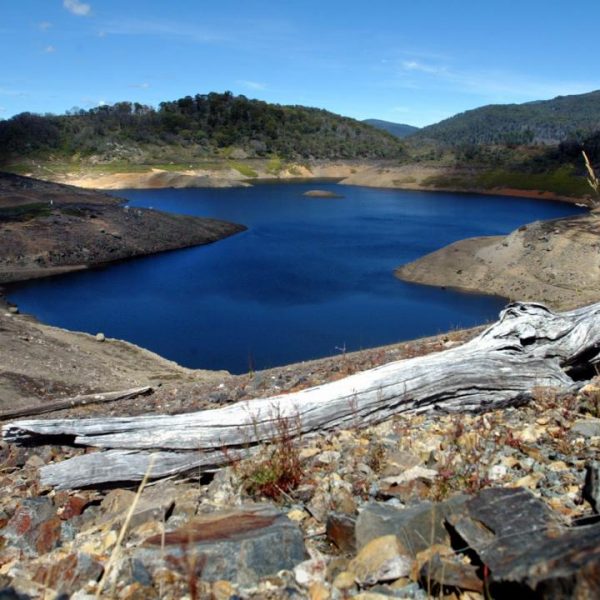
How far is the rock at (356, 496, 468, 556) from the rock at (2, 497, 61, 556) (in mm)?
2085

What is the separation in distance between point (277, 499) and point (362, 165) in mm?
133108

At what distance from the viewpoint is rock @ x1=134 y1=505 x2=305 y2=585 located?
3.08 metres

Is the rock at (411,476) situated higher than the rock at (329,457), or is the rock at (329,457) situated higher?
the rock at (411,476)

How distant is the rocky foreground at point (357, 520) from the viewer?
2732 mm

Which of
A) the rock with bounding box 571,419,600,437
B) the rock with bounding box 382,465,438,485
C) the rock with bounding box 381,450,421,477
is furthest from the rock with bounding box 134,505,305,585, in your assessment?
the rock with bounding box 571,419,600,437

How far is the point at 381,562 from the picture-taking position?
2.95 metres

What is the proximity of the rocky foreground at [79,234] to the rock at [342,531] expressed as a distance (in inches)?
1570

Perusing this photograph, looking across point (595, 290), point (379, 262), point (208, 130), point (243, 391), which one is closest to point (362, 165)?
point (208, 130)

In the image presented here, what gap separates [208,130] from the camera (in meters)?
141

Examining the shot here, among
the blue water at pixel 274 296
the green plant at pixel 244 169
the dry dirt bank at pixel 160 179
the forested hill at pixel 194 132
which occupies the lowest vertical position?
the blue water at pixel 274 296

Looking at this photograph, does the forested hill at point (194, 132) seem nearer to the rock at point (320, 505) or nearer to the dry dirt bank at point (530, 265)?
the dry dirt bank at point (530, 265)

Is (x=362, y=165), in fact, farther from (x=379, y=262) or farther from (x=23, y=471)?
(x=23, y=471)

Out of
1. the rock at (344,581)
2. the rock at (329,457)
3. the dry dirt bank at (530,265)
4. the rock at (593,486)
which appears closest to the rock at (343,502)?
the rock at (329,457)

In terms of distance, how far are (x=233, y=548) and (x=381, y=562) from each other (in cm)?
80
